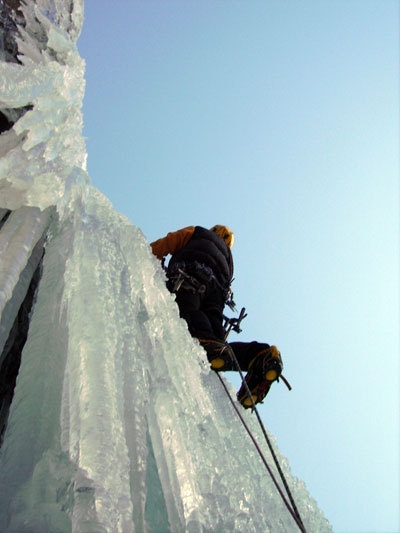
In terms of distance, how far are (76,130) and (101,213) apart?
0.48m

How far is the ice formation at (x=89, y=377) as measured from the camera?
1.00 meters

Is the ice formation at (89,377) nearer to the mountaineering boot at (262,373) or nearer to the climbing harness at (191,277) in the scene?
the mountaineering boot at (262,373)

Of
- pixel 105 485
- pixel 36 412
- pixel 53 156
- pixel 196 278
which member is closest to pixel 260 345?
pixel 196 278

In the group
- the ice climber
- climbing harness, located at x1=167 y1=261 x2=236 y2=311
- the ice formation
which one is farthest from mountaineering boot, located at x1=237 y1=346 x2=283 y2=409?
the ice formation

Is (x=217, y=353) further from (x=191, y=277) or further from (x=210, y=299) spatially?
(x=210, y=299)

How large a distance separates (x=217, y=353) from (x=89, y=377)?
1599 mm

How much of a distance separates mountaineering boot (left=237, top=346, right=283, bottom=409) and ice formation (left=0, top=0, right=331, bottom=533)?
86 centimetres

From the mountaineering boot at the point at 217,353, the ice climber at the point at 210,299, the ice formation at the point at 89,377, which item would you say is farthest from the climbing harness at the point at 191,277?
the ice formation at the point at 89,377

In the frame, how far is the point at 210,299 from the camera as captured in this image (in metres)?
3.43

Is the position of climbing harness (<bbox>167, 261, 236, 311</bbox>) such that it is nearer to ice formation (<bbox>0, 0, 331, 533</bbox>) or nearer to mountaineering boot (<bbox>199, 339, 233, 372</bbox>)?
mountaineering boot (<bbox>199, 339, 233, 372</bbox>)

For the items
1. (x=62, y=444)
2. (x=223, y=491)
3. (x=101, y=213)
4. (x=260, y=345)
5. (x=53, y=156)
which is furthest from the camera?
(x=260, y=345)

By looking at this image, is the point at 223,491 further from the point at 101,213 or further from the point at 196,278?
the point at 196,278

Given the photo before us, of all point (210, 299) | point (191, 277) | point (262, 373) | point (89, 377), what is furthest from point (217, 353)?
point (89, 377)

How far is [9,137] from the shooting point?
1675 millimetres
